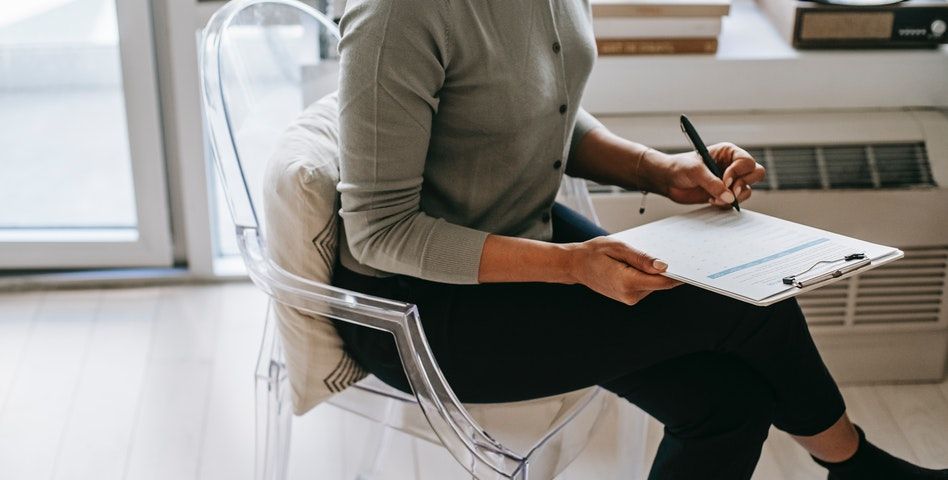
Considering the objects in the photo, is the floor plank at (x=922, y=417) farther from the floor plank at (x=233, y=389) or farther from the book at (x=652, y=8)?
the floor plank at (x=233, y=389)

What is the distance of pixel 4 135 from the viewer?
2.34 metres

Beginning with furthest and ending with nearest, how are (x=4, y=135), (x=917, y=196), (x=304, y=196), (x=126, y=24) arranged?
(x=4, y=135)
(x=126, y=24)
(x=917, y=196)
(x=304, y=196)

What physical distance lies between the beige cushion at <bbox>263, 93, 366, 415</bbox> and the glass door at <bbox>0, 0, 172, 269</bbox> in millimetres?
992

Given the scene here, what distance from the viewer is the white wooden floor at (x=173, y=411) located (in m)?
1.80

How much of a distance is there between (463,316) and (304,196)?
0.74 feet

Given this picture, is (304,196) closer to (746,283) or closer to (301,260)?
(301,260)

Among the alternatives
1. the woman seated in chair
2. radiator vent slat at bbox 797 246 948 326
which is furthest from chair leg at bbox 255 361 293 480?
radiator vent slat at bbox 797 246 948 326

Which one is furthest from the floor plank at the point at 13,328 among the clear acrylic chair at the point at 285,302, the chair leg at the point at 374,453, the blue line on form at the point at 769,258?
the blue line on form at the point at 769,258

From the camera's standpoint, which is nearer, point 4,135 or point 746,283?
point 746,283

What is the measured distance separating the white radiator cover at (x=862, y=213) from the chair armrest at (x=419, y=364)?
0.70 meters

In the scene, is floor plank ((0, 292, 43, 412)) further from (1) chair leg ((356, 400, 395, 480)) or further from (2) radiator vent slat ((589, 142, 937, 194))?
(2) radiator vent slat ((589, 142, 937, 194))

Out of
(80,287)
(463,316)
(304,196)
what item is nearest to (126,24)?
(80,287)

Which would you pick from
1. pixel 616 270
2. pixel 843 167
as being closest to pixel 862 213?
pixel 843 167

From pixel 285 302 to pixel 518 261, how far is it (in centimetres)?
27
